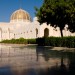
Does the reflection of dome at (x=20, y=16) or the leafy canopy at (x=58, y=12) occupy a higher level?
the reflection of dome at (x=20, y=16)

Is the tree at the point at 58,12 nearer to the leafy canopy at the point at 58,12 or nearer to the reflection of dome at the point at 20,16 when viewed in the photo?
the leafy canopy at the point at 58,12

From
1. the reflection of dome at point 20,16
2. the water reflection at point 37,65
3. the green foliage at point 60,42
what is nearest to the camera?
the water reflection at point 37,65

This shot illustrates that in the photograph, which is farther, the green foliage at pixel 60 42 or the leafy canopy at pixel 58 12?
the green foliage at pixel 60 42

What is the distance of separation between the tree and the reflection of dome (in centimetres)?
5068

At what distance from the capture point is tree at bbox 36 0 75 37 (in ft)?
70.6

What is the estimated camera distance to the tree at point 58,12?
2152 centimetres

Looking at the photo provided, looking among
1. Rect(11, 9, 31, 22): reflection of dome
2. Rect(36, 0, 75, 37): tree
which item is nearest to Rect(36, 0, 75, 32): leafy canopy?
Rect(36, 0, 75, 37): tree

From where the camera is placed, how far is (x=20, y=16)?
78.9m

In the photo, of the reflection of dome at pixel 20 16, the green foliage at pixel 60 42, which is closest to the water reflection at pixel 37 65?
the green foliage at pixel 60 42

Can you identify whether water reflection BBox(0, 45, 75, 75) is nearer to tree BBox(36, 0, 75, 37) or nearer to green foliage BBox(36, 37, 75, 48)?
tree BBox(36, 0, 75, 37)

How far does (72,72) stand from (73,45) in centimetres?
1865

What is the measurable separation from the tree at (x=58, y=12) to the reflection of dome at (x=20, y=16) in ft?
166

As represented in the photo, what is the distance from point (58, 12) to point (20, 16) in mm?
55145

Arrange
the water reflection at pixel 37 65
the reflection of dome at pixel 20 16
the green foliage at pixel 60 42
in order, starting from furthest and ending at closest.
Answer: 1. the reflection of dome at pixel 20 16
2. the green foliage at pixel 60 42
3. the water reflection at pixel 37 65
